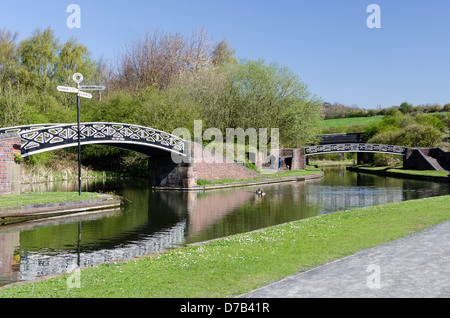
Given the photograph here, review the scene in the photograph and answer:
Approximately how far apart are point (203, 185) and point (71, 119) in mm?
18848

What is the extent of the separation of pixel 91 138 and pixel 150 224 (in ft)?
36.3

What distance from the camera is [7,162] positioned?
2150 cm

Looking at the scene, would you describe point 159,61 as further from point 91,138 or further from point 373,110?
point 373,110

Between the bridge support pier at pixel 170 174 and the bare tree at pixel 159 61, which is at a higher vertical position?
the bare tree at pixel 159 61

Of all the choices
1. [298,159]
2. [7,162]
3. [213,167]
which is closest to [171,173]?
[213,167]

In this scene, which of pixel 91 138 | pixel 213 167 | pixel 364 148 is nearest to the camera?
pixel 91 138

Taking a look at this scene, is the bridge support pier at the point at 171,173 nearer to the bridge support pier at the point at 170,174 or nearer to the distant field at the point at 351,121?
the bridge support pier at the point at 170,174

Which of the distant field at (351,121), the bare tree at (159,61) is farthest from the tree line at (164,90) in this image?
the distant field at (351,121)

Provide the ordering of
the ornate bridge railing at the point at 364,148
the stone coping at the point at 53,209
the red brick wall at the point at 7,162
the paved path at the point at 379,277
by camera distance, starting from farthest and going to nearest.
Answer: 1. the ornate bridge railing at the point at 364,148
2. the red brick wall at the point at 7,162
3. the stone coping at the point at 53,209
4. the paved path at the point at 379,277

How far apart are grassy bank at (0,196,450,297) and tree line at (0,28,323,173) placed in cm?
2861

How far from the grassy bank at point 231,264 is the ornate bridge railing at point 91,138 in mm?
15635

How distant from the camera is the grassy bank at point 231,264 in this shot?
7.47 meters

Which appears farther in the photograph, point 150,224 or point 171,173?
point 171,173
